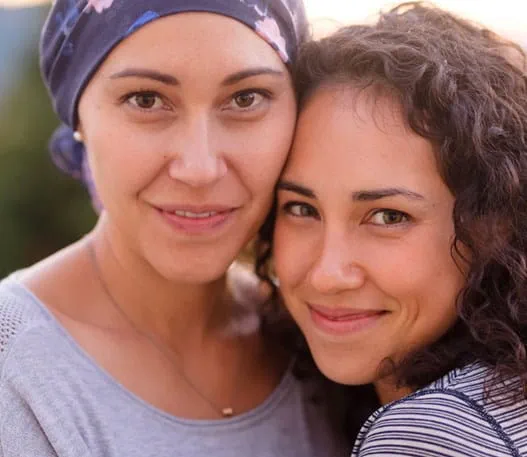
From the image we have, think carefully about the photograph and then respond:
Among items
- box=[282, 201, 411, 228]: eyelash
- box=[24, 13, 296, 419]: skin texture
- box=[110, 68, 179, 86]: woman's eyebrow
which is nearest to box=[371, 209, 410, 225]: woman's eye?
box=[282, 201, 411, 228]: eyelash

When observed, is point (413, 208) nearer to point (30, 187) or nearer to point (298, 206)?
point (298, 206)

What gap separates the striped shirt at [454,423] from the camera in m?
1.81

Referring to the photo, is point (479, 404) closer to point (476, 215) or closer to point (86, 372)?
point (476, 215)

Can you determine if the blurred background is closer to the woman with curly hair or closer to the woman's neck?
the woman's neck

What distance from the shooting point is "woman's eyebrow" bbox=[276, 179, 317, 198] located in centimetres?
224

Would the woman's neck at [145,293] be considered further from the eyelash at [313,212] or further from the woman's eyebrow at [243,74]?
the woman's eyebrow at [243,74]

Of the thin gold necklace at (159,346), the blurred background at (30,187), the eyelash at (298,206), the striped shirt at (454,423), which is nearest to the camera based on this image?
the striped shirt at (454,423)

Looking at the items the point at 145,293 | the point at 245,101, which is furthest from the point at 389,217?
the point at 145,293

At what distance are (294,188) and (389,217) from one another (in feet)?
0.81

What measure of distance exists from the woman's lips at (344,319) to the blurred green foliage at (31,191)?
3596mm

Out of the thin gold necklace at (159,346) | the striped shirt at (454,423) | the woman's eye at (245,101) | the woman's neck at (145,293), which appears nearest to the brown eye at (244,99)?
the woman's eye at (245,101)

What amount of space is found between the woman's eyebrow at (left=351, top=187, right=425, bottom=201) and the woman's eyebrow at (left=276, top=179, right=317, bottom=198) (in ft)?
0.40

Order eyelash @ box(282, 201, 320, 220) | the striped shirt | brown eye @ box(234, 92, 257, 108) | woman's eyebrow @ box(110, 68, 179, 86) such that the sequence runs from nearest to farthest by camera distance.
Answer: the striped shirt, woman's eyebrow @ box(110, 68, 179, 86), brown eye @ box(234, 92, 257, 108), eyelash @ box(282, 201, 320, 220)

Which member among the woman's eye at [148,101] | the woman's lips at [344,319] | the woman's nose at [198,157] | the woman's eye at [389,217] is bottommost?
the woman's lips at [344,319]
